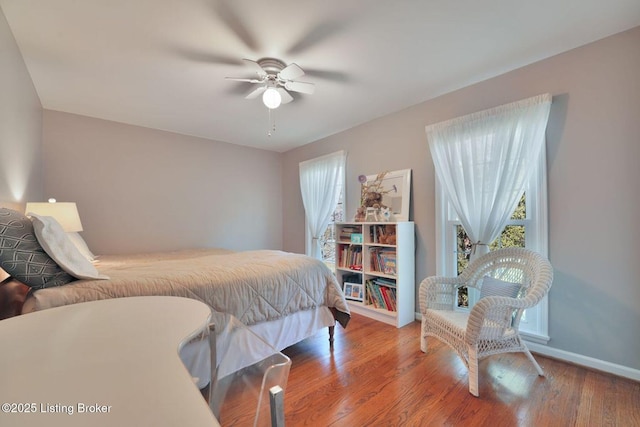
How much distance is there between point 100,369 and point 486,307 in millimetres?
1836

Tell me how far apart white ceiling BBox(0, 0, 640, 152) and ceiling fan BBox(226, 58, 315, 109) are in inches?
2.8

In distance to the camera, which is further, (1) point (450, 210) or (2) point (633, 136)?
(1) point (450, 210)

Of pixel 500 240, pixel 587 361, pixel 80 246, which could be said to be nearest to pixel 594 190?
pixel 500 240

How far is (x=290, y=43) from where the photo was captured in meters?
1.94

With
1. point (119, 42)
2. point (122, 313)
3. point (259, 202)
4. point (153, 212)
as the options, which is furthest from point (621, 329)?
point (153, 212)

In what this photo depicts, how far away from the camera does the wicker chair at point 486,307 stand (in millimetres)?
1688

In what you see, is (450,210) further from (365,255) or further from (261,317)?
(261,317)

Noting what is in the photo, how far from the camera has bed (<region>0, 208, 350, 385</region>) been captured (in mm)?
1302

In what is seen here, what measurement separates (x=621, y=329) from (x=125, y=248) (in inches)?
186

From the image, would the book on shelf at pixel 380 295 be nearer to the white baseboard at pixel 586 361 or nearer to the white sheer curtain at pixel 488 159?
the white sheer curtain at pixel 488 159

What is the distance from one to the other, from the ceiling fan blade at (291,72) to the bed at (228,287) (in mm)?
1429

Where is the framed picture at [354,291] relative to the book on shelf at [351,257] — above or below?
below

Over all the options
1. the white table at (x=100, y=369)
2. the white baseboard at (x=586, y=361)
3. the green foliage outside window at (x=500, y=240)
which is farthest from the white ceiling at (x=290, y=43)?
the white baseboard at (x=586, y=361)

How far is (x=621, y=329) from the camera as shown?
5.99 ft
